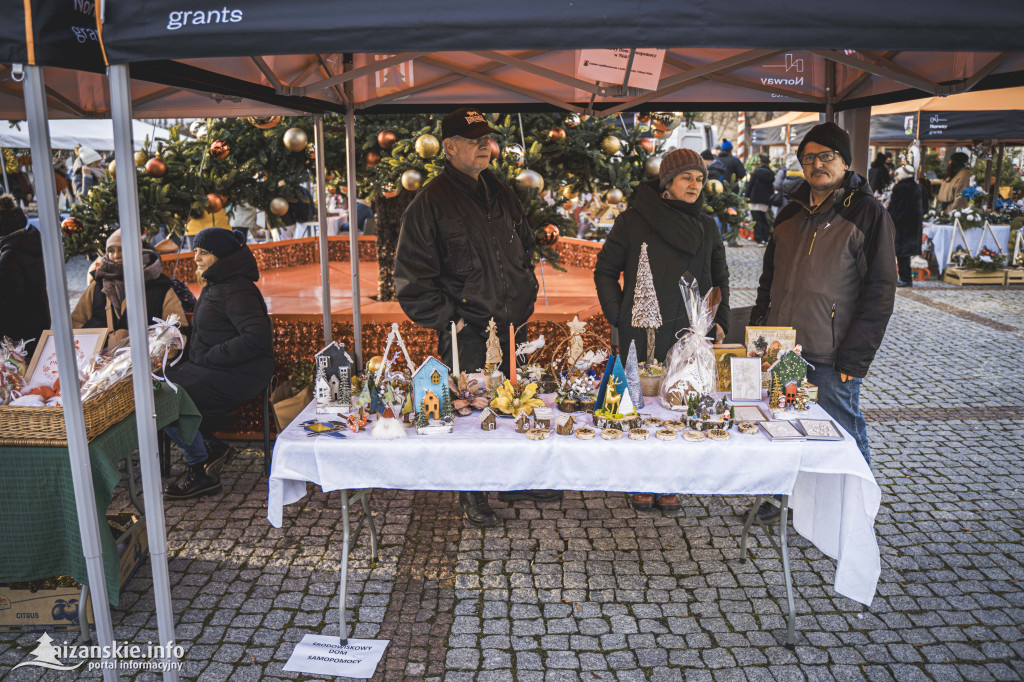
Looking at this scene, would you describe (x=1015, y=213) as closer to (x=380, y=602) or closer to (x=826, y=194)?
(x=826, y=194)

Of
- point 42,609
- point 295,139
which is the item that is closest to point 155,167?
point 295,139

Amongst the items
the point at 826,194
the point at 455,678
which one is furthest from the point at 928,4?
the point at 455,678

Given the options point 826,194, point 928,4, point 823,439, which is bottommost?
point 823,439

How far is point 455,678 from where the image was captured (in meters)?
2.77

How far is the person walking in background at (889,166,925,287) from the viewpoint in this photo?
10914 millimetres

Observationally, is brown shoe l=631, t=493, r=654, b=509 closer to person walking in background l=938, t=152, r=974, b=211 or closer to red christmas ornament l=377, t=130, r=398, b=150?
red christmas ornament l=377, t=130, r=398, b=150

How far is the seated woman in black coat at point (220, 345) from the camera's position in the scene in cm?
419

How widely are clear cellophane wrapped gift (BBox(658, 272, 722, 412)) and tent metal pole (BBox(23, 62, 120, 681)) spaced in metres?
2.22

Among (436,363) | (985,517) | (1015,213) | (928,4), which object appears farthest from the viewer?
(1015,213)

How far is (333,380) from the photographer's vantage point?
10.5 ft

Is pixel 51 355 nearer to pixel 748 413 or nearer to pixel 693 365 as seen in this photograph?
pixel 693 365

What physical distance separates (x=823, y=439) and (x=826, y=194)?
138 centimetres

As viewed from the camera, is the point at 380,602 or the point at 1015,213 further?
the point at 1015,213

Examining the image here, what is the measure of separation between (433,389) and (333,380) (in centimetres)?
53
